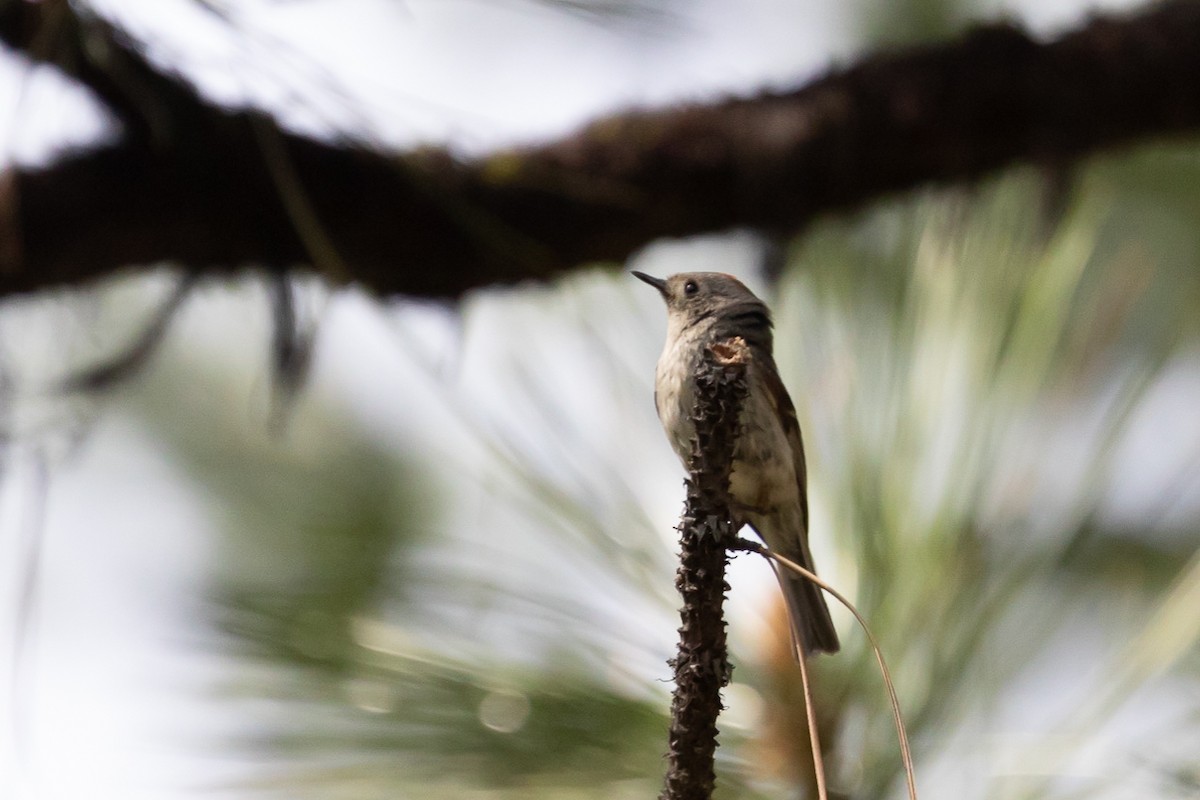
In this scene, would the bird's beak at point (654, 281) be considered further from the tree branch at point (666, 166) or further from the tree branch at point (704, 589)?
the tree branch at point (704, 589)

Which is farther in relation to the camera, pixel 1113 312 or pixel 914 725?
pixel 1113 312

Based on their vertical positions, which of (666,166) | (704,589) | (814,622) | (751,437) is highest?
(666,166)

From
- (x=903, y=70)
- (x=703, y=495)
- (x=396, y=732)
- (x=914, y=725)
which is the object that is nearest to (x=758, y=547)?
(x=703, y=495)

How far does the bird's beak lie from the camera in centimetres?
366

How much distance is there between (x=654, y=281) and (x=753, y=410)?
58 centimetres

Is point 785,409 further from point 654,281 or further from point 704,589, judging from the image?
point 704,589

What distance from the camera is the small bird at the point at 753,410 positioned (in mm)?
3096

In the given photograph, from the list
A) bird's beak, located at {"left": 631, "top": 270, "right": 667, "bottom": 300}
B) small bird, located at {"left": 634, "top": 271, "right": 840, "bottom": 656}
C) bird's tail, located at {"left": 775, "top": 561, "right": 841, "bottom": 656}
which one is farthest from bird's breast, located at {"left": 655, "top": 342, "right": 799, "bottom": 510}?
bird's beak, located at {"left": 631, "top": 270, "right": 667, "bottom": 300}

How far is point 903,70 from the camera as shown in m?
3.23

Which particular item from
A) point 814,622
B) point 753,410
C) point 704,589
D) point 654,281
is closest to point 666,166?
point 654,281

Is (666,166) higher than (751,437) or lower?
higher

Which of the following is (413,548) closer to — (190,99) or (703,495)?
(190,99)

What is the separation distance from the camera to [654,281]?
368 cm

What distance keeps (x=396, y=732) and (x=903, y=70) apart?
192cm
